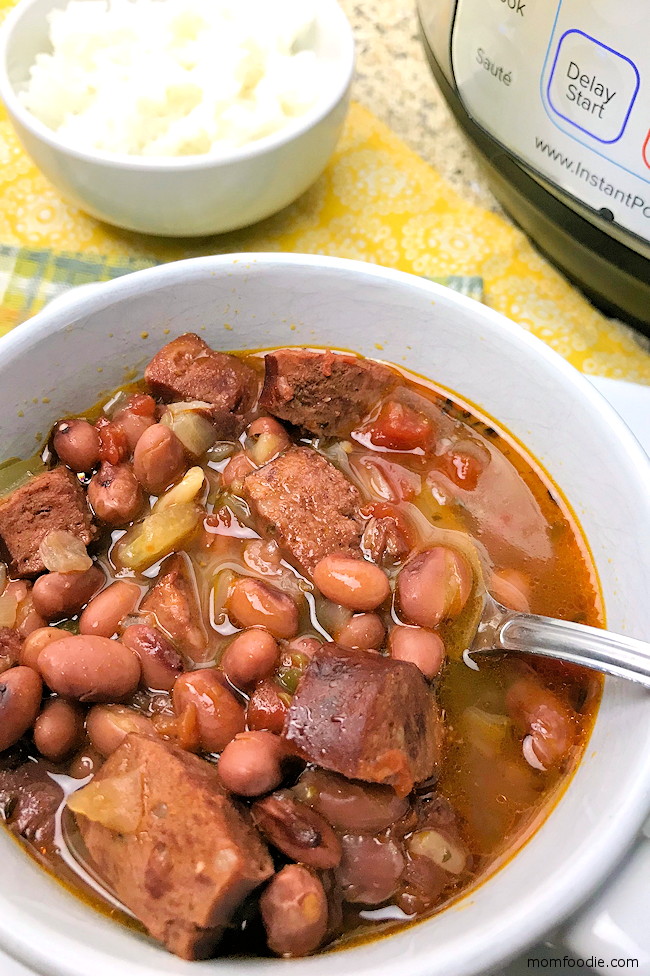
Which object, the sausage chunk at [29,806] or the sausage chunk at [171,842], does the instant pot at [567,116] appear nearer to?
the sausage chunk at [171,842]

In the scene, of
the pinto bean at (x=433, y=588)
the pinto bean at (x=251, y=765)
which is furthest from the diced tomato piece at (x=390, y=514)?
the pinto bean at (x=251, y=765)

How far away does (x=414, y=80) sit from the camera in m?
2.99

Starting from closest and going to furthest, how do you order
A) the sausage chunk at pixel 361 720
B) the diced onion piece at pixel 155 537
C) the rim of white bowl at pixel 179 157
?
the sausage chunk at pixel 361 720
the diced onion piece at pixel 155 537
the rim of white bowl at pixel 179 157

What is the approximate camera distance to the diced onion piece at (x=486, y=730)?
1.52m

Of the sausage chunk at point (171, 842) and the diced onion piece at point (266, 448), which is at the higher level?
the diced onion piece at point (266, 448)

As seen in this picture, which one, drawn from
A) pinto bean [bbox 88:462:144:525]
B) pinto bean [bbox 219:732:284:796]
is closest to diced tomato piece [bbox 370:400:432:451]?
pinto bean [bbox 88:462:144:525]

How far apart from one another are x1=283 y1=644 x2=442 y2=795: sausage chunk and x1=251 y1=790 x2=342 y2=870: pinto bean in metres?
0.08

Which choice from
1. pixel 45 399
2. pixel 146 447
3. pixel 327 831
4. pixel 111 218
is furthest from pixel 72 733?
pixel 111 218

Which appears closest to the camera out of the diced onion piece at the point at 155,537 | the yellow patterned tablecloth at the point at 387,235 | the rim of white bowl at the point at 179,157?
the diced onion piece at the point at 155,537

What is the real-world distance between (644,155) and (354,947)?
1646 millimetres

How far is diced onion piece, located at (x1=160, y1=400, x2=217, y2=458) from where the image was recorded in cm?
179

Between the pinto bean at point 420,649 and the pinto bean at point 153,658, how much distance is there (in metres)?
0.41

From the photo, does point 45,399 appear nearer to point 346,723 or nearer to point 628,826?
point 346,723

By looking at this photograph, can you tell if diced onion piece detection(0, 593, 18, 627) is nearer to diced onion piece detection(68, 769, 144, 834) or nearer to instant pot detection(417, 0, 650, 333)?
diced onion piece detection(68, 769, 144, 834)
